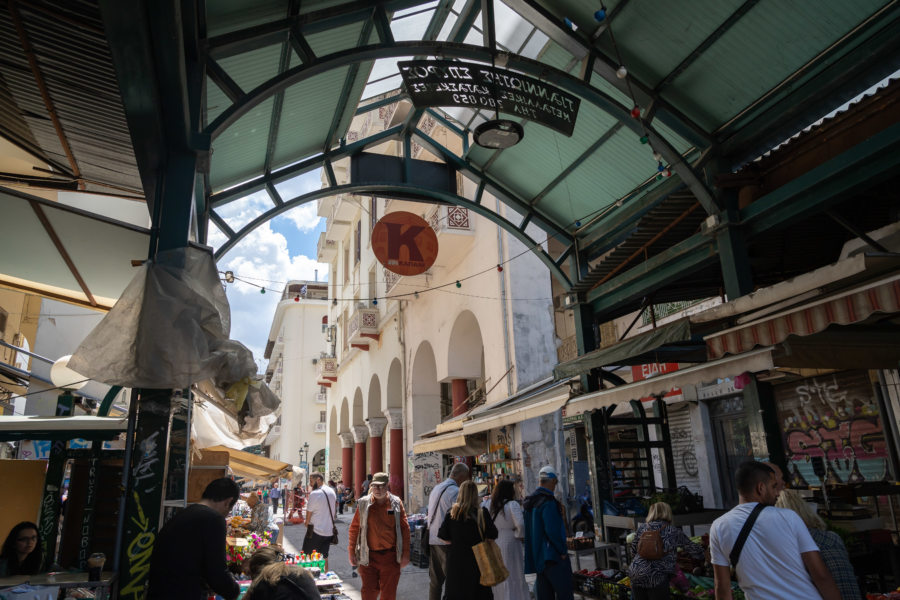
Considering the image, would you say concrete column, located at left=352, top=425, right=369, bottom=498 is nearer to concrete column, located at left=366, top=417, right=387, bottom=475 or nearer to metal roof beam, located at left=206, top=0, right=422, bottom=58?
concrete column, located at left=366, top=417, right=387, bottom=475

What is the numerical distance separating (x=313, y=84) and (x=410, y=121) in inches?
112

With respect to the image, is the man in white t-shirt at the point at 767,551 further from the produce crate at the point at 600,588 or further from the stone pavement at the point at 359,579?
the stone pavement at the point at 359,579

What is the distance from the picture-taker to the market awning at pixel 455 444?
12.8 meters

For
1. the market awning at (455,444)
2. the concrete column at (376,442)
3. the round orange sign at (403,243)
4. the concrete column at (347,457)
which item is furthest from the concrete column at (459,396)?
the concrete column at (347,457)

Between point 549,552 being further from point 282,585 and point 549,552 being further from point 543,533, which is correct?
point 282,585

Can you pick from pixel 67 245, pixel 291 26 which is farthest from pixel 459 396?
pixel 67 245

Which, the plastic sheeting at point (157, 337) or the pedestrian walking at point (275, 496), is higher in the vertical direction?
the plastic sheeting at point (157, 337)

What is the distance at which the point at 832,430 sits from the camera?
29.6 ft

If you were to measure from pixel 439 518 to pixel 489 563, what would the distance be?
1.90m

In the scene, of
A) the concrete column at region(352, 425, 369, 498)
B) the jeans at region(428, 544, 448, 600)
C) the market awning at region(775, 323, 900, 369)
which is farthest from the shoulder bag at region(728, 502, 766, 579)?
the concrete column at region(352, 425, 369, 498)

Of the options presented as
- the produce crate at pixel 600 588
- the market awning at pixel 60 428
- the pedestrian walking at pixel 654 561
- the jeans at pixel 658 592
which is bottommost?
the produce crate at pixel 600 588

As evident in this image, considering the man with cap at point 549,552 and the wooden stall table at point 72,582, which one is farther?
the man with cap at point 549,552

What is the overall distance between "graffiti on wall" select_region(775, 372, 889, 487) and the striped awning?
4425 millimetres

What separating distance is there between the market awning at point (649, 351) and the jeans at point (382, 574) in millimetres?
3278
